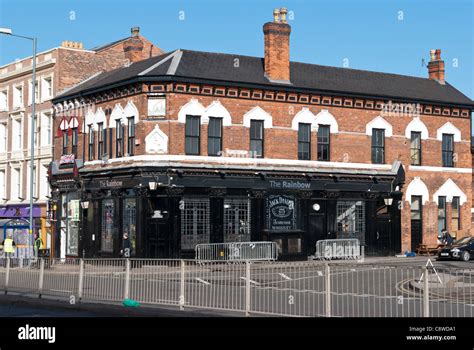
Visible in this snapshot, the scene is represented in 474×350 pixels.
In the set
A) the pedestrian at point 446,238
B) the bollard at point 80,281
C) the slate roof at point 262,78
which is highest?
the slate roof at point 262,78

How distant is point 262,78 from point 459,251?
13.1 meters

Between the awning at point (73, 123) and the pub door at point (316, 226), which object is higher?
the awning at point (73, 123)

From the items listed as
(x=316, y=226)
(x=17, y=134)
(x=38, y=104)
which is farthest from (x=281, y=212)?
(x=17, y=134)

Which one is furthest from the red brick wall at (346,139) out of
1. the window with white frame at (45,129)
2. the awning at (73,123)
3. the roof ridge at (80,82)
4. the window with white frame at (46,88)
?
the window with white frame at (46,88)

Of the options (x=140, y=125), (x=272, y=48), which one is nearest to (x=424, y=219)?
(x=272, y=48)

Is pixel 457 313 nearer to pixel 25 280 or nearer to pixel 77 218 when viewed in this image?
pixel 25 280

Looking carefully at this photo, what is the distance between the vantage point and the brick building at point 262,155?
3656 cm

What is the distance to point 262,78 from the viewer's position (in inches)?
1553

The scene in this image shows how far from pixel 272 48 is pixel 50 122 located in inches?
600

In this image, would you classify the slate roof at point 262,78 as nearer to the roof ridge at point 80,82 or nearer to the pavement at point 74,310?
the roof ridge at point 80,82

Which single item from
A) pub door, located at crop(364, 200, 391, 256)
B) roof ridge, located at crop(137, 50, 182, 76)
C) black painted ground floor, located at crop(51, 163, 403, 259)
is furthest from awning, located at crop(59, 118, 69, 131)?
pub door, located at crop(364, 200, 391, 256)

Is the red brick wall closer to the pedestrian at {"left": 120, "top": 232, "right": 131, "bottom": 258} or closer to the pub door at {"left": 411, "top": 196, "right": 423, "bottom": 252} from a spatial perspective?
the pub door at {"left": 411, "top": 196, "right": 423, "bottom": 252}

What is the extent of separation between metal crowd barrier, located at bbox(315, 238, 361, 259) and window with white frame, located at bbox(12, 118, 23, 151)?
22139mm

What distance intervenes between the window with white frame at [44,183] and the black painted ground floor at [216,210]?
4113 millimetres
